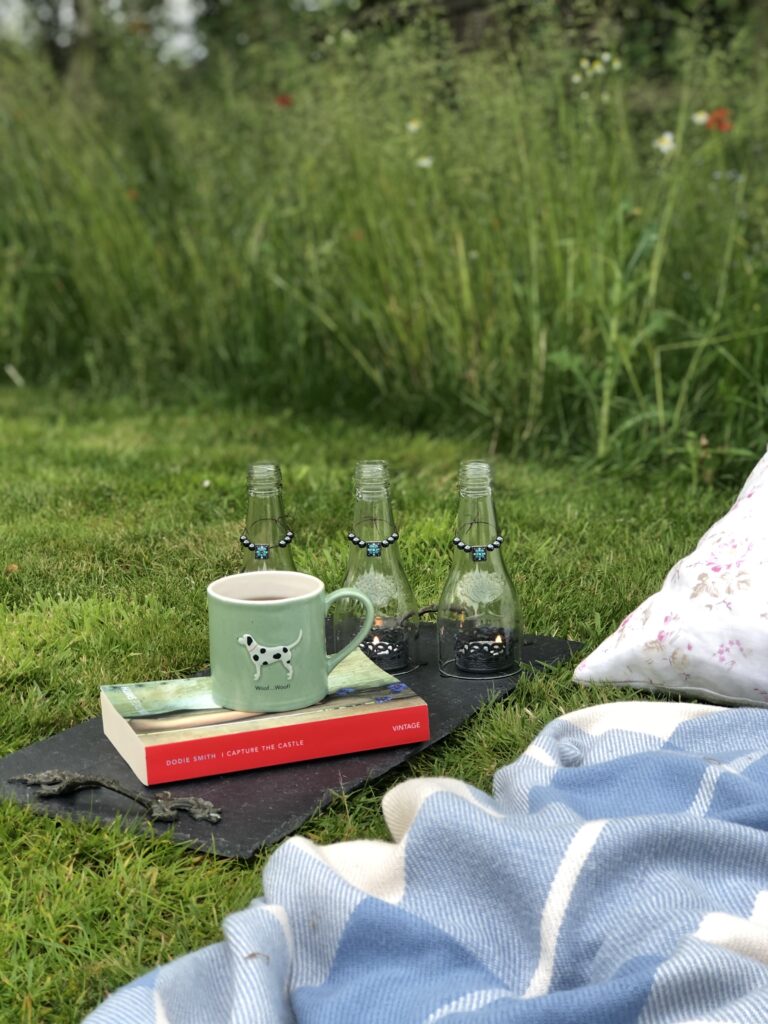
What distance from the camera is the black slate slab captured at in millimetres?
1607

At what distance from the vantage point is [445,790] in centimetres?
147

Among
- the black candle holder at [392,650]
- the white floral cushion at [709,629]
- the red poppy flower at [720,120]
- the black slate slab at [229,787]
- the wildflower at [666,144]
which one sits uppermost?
the red poppy flower at [720,120]

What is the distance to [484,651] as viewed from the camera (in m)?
2.10

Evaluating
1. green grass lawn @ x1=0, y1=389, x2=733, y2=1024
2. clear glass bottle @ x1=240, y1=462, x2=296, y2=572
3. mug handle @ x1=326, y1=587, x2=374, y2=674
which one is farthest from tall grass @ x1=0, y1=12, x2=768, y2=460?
mug handle @ x1=326, y1=587, x2=374, y2=674

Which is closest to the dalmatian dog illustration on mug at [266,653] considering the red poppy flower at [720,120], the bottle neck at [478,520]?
the bottle neck at [478,520]

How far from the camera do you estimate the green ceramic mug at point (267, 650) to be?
1.75m

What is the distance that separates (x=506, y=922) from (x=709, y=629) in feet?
2.45

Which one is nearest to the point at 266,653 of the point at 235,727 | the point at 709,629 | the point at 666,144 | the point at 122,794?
the point at 235,727

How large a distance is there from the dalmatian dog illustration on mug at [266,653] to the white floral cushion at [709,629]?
21.4 inches

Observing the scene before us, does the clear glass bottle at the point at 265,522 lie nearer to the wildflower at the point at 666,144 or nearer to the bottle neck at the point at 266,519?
the bottle neck at the point at 266,519

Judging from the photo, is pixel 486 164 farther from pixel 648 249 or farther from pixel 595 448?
pixel 595 448

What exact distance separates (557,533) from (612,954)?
1792 millimetres

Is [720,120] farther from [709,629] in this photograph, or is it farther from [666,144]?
[709,629]

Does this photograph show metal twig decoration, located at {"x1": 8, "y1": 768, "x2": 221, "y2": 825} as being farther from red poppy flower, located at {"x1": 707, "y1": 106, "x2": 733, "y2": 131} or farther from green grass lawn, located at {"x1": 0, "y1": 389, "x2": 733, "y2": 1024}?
red poppy flower, located at {"x1": 707, "y1": 106, "x2": 733, "y2": 131}
